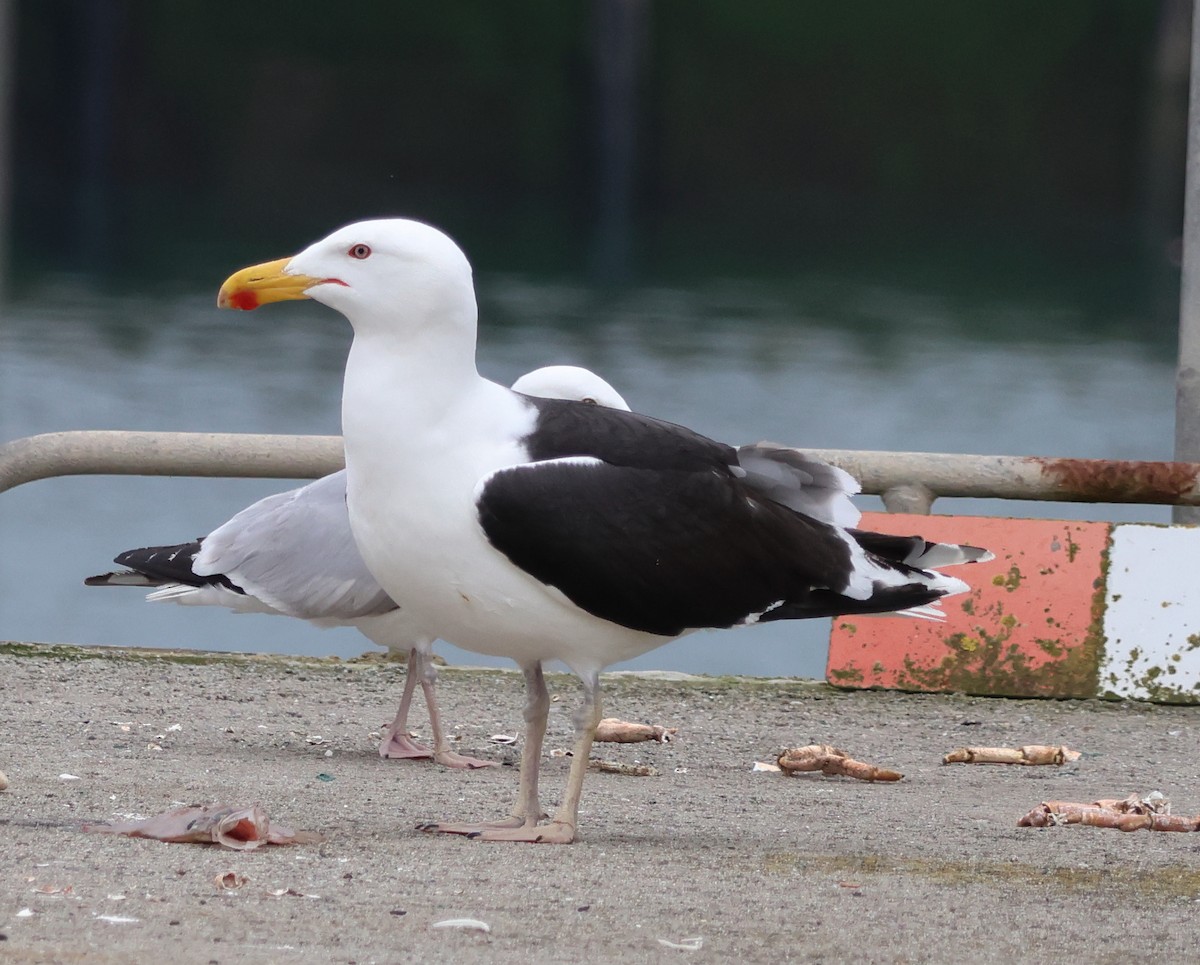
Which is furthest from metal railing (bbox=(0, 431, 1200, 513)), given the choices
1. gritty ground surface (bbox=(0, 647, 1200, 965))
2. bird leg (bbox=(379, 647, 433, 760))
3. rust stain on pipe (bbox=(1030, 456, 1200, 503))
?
bird leg (bbox=(379, 647, 433, 760))

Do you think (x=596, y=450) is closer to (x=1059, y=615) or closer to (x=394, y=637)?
(x=394, y=637)

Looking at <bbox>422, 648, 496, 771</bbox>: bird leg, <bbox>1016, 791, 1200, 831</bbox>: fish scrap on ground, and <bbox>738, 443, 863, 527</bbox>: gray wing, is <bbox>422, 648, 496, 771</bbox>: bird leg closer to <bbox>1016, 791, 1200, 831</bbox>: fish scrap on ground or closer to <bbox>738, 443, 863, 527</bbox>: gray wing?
<bbox>738, 443, 863, 527</bbox>: gray wing

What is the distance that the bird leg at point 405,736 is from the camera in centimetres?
640

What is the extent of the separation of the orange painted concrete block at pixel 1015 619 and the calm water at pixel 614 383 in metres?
3.78

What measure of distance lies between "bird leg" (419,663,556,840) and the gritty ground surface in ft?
0.26

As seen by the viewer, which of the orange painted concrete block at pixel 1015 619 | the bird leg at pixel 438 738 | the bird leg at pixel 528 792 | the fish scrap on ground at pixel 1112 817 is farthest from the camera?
the orange painted concrete block at pixel 1015 619

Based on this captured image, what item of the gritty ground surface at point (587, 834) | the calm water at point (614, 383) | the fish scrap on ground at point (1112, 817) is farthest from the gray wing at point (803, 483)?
the calm water at point (614, 383)

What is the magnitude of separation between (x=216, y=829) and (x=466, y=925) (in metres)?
0.92

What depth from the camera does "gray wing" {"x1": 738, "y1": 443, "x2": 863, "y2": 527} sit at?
5066 mm

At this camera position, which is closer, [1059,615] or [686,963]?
[686,963]

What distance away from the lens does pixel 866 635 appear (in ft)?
24.9

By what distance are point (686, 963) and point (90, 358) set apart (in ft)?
105

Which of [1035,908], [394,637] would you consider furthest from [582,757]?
[394,637]

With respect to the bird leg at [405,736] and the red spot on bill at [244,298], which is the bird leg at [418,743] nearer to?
the bird leg at [405,736]
